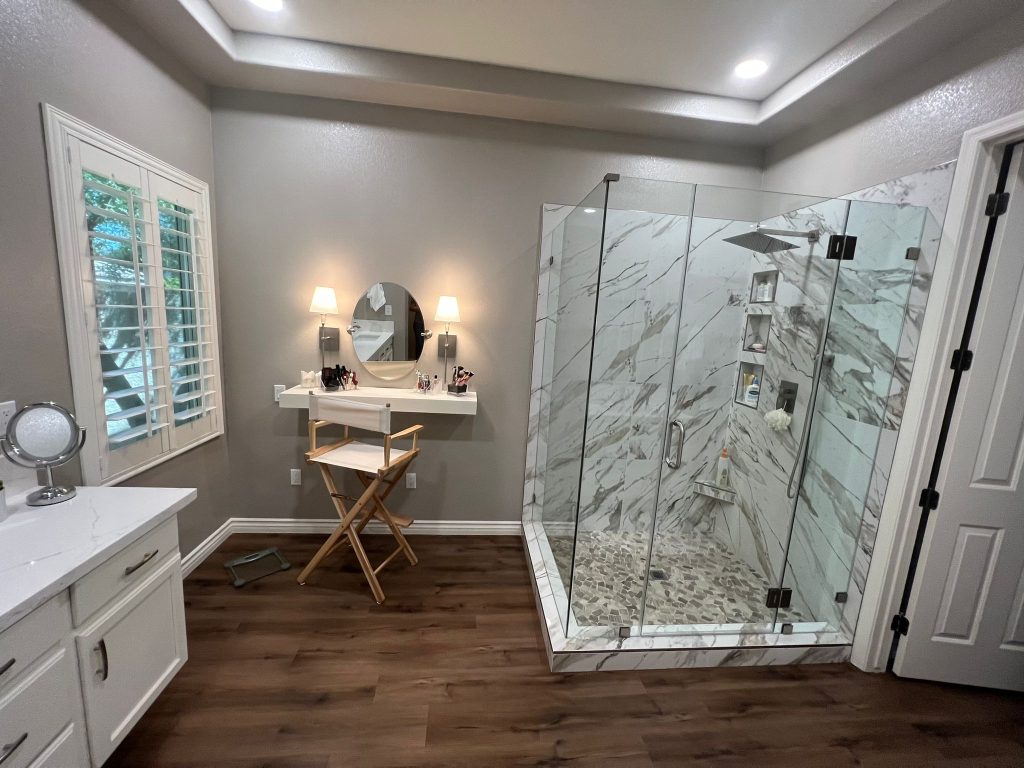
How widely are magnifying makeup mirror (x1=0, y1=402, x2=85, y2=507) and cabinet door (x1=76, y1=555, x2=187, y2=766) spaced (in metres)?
0.47

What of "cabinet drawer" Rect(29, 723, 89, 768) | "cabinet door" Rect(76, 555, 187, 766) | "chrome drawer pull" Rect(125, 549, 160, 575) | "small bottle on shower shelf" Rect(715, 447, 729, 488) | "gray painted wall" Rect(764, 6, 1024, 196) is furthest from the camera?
"small bottle on shower shelf" Rect(715, 447, 729, 488)

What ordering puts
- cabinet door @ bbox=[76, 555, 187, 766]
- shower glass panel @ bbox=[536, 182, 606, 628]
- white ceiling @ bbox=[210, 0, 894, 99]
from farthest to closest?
1. shower glass panel @ bbox=[536, 182, 606, 628]
2. white ceiling @ bbox=[210, 0, 894, 99]
3. cabinet door @ bbox=[76, 555, 187, 766]

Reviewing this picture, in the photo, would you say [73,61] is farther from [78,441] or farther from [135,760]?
[135,760]

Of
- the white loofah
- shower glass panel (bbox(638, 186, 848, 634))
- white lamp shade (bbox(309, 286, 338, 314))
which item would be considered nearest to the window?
white lamp shade (bbox(309, 286, 338, 314))

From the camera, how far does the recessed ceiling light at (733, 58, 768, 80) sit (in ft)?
6.86

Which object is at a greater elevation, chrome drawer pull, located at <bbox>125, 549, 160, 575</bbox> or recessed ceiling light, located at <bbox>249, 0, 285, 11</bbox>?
recessed ceiling light, located at <bbox>249, 0, 285, 11</bbox>

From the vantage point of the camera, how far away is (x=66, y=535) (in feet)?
4.04

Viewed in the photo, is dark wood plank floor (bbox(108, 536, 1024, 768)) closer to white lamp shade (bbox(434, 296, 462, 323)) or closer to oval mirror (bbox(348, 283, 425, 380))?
oval mirror (bbox(348, 283, 425, 380))

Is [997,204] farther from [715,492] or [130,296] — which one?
[130,296]

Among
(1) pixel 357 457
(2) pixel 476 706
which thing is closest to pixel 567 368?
(1) pixel 357 457

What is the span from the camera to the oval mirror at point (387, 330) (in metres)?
2.66

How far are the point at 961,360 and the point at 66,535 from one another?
10.8 feet

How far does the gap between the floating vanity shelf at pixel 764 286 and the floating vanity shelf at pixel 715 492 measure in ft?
3.86

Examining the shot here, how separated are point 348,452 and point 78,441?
1109 millimetres
